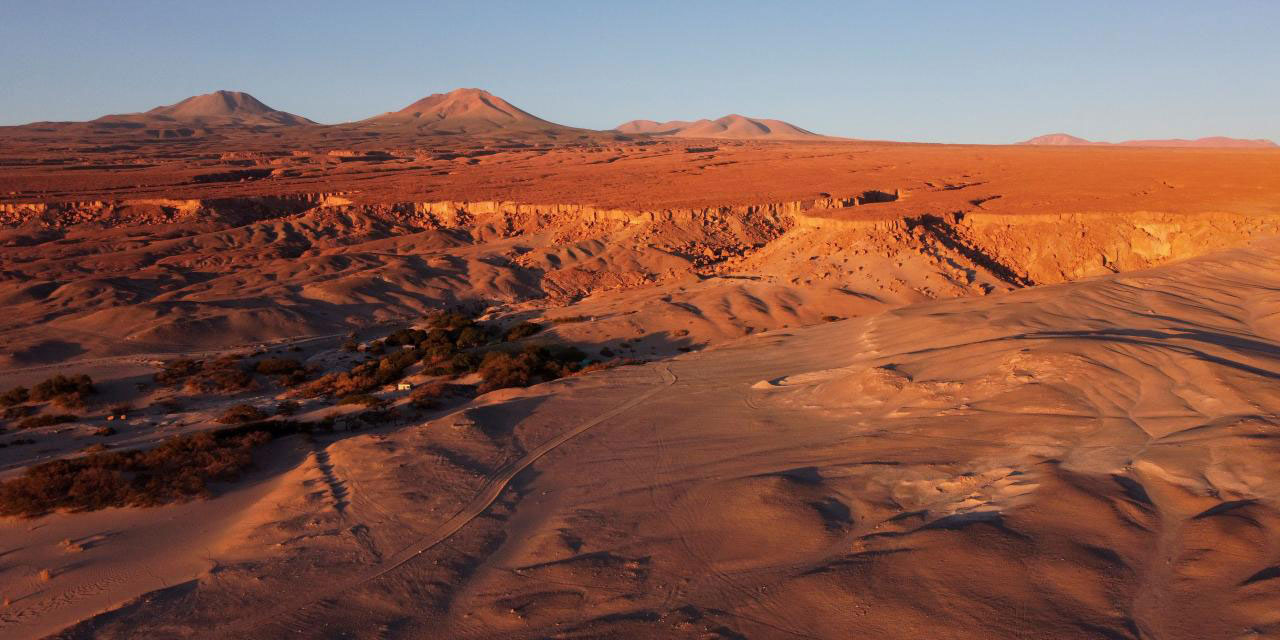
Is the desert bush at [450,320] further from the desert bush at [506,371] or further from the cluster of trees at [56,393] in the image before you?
the cluster of trees at [56,393]

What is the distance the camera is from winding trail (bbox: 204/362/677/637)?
9016mm

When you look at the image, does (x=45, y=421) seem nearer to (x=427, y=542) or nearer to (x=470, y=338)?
(x=470, y=338)

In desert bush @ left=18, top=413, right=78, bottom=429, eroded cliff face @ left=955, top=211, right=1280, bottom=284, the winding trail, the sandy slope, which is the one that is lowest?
desert bush @ left=18, top=413, right=78, bottom=429

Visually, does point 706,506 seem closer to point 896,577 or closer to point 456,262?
point 896,577

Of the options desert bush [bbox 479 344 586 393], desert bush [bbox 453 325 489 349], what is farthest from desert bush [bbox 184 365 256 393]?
desert bush [bbox 479 344 586 393]

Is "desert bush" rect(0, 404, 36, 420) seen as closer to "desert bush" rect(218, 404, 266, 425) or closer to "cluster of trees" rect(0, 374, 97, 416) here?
"cluster of trees" rect(0, 374, 97, 416)

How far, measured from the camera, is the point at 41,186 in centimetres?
5434

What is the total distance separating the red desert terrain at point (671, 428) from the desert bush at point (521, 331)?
20cm

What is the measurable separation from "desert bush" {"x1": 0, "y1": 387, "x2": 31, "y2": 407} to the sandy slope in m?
10.8

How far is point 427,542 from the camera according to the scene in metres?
10.8

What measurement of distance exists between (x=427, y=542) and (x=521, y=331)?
50.7 ft

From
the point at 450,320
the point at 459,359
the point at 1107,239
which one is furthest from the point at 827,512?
the point at 1107,239

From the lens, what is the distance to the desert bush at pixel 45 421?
18.0 meters

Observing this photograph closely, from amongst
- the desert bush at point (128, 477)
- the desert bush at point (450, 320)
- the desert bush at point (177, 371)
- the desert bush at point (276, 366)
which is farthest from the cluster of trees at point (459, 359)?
the desert bush at point (128, 477)
